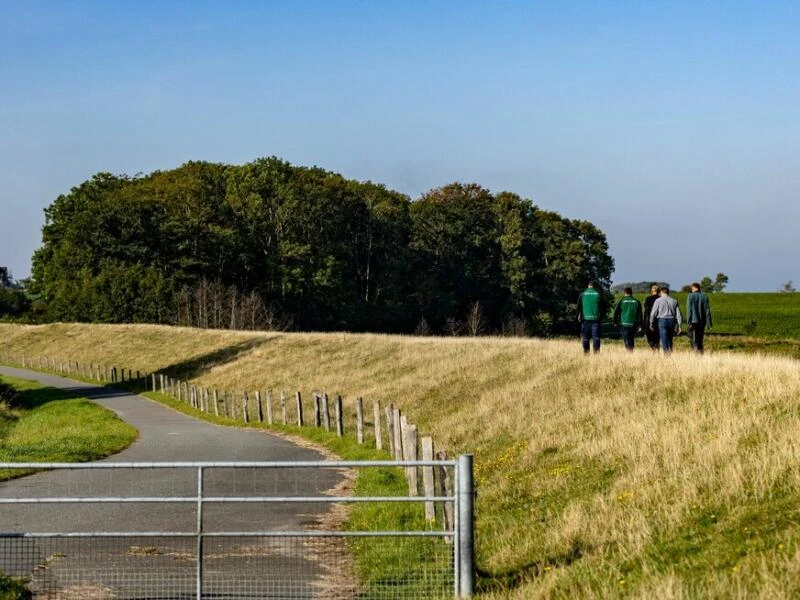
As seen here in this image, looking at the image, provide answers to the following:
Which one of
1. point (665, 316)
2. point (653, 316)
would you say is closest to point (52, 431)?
point (653, 316)

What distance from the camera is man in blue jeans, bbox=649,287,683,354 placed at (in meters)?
27.7

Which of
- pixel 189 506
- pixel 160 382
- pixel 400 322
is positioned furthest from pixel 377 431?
pixel 400 322

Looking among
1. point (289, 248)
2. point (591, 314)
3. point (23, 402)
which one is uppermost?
point (289, 248)

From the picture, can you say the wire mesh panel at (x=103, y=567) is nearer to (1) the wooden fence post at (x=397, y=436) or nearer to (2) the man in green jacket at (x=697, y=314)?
(1) the wooden fence post at (x=397, y=436)

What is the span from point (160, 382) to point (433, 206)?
169ft

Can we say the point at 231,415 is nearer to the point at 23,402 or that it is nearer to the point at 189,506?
the point at 23,402

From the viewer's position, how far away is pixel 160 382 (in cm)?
5675

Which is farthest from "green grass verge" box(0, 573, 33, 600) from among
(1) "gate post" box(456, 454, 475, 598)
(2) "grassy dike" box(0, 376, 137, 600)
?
(1) "gate post" box(456, 454, 475, 598)

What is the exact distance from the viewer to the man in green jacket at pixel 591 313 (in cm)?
2962

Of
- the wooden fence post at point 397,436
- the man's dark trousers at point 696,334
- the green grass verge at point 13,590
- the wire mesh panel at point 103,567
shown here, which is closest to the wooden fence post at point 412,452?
the wire mesh panel at point 103,567

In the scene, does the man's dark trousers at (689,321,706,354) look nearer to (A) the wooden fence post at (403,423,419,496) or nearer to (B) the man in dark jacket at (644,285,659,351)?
(B) the man in dark jacket at (644,285,659,351)

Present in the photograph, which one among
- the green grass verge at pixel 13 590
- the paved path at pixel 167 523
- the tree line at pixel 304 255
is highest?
the tree line at pixel 304 255

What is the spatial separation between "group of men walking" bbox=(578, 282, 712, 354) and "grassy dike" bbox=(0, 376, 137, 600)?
12.7 meters

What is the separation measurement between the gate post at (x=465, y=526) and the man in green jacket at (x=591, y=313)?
19056mm
